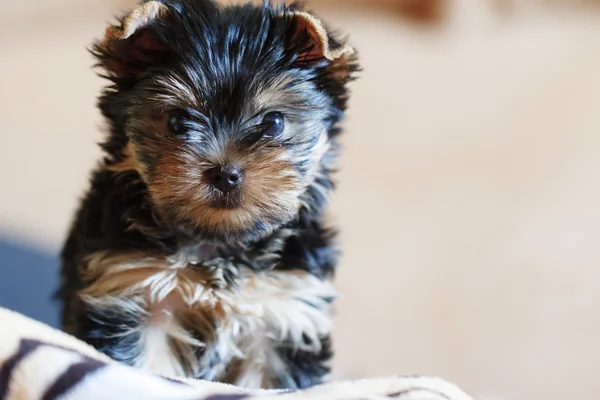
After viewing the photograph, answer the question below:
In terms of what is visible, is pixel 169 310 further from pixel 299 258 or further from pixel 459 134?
pixel 459 134

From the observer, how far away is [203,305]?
125 cm

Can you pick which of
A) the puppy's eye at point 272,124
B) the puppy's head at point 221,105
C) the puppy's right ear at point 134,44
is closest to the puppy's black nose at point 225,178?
the puppy's head at point 221,105

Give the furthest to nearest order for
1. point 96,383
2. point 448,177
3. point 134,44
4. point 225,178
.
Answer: point 448,177, point 134,44, point 225,178, point 96,383

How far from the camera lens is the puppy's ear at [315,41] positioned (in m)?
1.13

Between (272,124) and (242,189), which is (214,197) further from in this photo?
(272,124)

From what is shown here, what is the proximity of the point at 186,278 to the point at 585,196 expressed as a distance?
1.19 meters

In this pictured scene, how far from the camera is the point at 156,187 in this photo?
1.15 metres

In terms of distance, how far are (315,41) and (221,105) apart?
189 mm

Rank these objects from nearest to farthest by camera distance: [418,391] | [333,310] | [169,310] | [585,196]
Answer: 1. [418,391]
2. [169,310]
3. [333,310]
4. [585,196]

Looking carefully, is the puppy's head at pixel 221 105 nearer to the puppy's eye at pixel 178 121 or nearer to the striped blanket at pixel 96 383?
the puppy's eye at pixel 178 121

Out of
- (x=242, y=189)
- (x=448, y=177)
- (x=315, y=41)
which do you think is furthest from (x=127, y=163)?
(x=448, y=177)

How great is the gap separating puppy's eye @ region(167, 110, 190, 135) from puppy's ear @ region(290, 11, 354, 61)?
0.22 m

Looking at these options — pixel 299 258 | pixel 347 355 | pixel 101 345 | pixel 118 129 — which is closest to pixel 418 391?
pixel 299 258

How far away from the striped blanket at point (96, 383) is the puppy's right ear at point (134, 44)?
0.48 m
